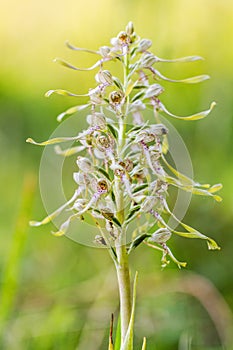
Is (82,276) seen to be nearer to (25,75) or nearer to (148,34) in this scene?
(148,34)

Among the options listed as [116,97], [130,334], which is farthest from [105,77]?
[130,334]

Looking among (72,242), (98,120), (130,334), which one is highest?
(98,120)

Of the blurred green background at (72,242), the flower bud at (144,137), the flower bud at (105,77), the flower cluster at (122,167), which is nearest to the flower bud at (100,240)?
the flower cluster at (122,167)

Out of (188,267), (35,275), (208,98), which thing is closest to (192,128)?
(208,98)

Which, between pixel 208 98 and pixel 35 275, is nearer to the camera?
pixel 35 275

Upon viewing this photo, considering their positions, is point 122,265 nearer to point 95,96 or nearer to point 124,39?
point 95,96
